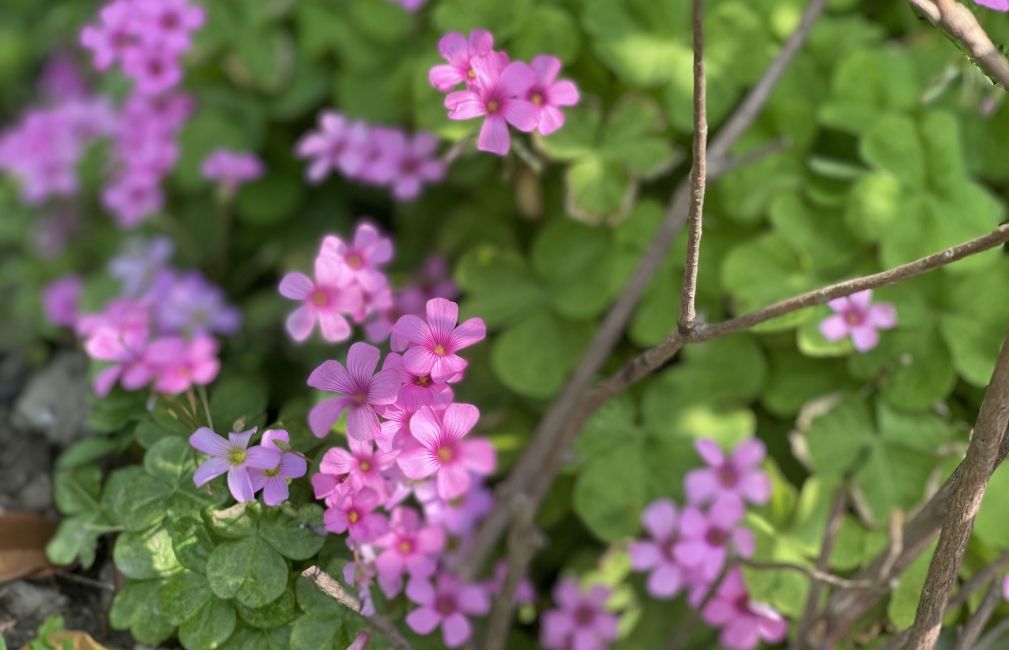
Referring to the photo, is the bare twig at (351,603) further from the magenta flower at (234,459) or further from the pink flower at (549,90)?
the pink flower at (549,90)

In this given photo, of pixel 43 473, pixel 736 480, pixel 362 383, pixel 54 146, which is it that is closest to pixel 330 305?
pixel 362 383

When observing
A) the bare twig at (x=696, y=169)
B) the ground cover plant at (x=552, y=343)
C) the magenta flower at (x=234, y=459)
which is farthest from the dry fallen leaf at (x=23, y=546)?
the bare twig at (x=696, y=169)

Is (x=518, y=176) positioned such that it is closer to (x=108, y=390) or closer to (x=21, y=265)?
(x=108, y=390)

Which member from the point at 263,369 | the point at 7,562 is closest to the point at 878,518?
the point at 263,369

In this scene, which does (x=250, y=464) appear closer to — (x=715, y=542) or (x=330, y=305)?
(x=330, y=305)

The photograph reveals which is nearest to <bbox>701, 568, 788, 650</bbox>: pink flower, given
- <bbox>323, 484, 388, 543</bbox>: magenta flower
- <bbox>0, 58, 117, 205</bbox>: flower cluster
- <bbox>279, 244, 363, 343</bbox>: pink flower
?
<bbox>323, 484, 388, 543</bbox>: magenta flower
